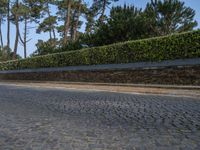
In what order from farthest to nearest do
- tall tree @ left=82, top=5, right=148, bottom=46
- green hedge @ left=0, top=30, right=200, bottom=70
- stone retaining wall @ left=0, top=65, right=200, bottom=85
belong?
tall tree @ left=82, top=5, right=148, bottom=46, green hedge @ left=0, top=30, right=200, bottom=70, stone retaining wall @ left=0, top=65, right=200, bottom=85

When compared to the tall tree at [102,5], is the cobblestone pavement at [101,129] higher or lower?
lower

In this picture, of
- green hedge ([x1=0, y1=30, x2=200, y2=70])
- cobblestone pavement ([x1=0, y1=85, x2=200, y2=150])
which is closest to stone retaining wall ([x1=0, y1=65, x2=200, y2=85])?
green hedge ([x1=0, y1=30, x2=200, y2=70])

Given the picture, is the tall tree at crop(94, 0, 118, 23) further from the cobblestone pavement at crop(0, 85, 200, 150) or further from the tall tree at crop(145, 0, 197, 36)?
the cobblestone pavement at crop(0, 85, 200, 150)

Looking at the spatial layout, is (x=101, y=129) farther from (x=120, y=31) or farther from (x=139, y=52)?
(x=120, y=31)

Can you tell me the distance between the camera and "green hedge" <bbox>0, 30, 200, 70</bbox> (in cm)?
1961

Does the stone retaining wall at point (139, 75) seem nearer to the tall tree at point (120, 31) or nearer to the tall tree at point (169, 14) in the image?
the tall tree at point (120, 31)

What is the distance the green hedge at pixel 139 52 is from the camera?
19.6 metres

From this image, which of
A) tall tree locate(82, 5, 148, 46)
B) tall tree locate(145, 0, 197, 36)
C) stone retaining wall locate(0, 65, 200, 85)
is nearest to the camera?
stone retaining wall locate(0, 65, 200, 85)

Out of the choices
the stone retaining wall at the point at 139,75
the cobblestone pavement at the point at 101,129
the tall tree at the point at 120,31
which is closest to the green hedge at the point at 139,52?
the stone retaining wall at the point at 139,75

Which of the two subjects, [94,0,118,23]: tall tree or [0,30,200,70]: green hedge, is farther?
[94,0,118,23]: tall tree

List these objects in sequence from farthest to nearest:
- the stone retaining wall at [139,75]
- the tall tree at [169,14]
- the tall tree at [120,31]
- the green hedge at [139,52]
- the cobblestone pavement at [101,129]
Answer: the tall tree at [169,14] < the tall tree at [120,31] < the green hedge at [139,52] < the stone retaining wall at [139,75] < the cobblestone pavement at [101,129]

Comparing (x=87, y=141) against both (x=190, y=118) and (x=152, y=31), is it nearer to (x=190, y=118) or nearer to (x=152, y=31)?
(x=190, y=118)

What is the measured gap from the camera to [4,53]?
67.5 m

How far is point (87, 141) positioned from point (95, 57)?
20684 millimetres
